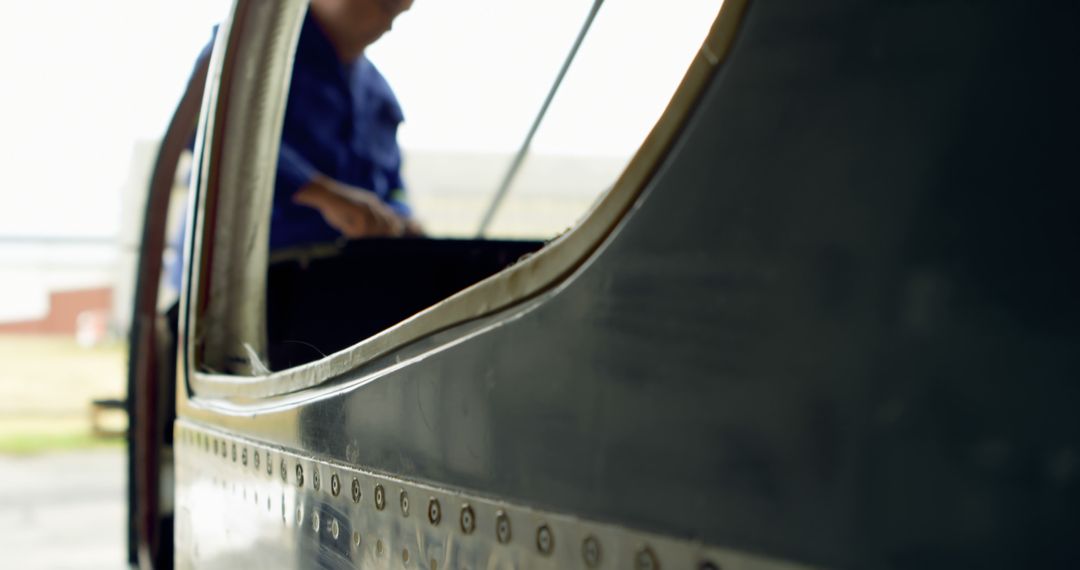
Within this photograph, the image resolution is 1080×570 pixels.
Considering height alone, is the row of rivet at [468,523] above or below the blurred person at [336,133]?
below

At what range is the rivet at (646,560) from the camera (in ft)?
1.53

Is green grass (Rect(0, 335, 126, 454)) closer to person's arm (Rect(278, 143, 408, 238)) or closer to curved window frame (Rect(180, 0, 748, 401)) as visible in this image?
person's arm (Rect(278, 143, 408, 238))

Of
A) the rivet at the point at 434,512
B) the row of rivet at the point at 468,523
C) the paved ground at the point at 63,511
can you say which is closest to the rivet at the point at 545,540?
the row of rivet at the point at 468,523

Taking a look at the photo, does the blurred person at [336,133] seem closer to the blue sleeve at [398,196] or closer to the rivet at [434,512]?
the blue sleeve at [398,196]

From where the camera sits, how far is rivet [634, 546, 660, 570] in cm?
47

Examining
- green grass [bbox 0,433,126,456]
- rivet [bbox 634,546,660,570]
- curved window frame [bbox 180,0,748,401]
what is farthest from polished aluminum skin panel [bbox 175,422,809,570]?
green grass [bbox 0,433,126,456]

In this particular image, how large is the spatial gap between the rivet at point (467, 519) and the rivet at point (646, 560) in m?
0.17

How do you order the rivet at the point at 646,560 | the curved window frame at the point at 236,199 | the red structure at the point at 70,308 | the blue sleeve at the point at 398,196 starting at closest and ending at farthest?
1. the rivet at the point at 646,560
2. the curved window frame at the point at 236,199
3. the blue sleeve at the point at 398,196
4. the red structure at the point at 70,308

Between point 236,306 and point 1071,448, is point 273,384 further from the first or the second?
point 1071,448

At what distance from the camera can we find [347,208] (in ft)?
7.24

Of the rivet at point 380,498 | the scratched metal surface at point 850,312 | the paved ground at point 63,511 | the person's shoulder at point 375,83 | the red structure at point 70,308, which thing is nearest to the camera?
the scratched metal surface at point 850,312

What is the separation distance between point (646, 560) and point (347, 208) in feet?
5.98

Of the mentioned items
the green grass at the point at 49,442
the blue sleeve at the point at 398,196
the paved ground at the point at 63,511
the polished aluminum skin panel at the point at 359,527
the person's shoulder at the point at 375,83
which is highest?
the person's shoulder at the point at 375,83

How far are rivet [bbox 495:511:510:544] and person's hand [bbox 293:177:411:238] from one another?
1621 millimetres
